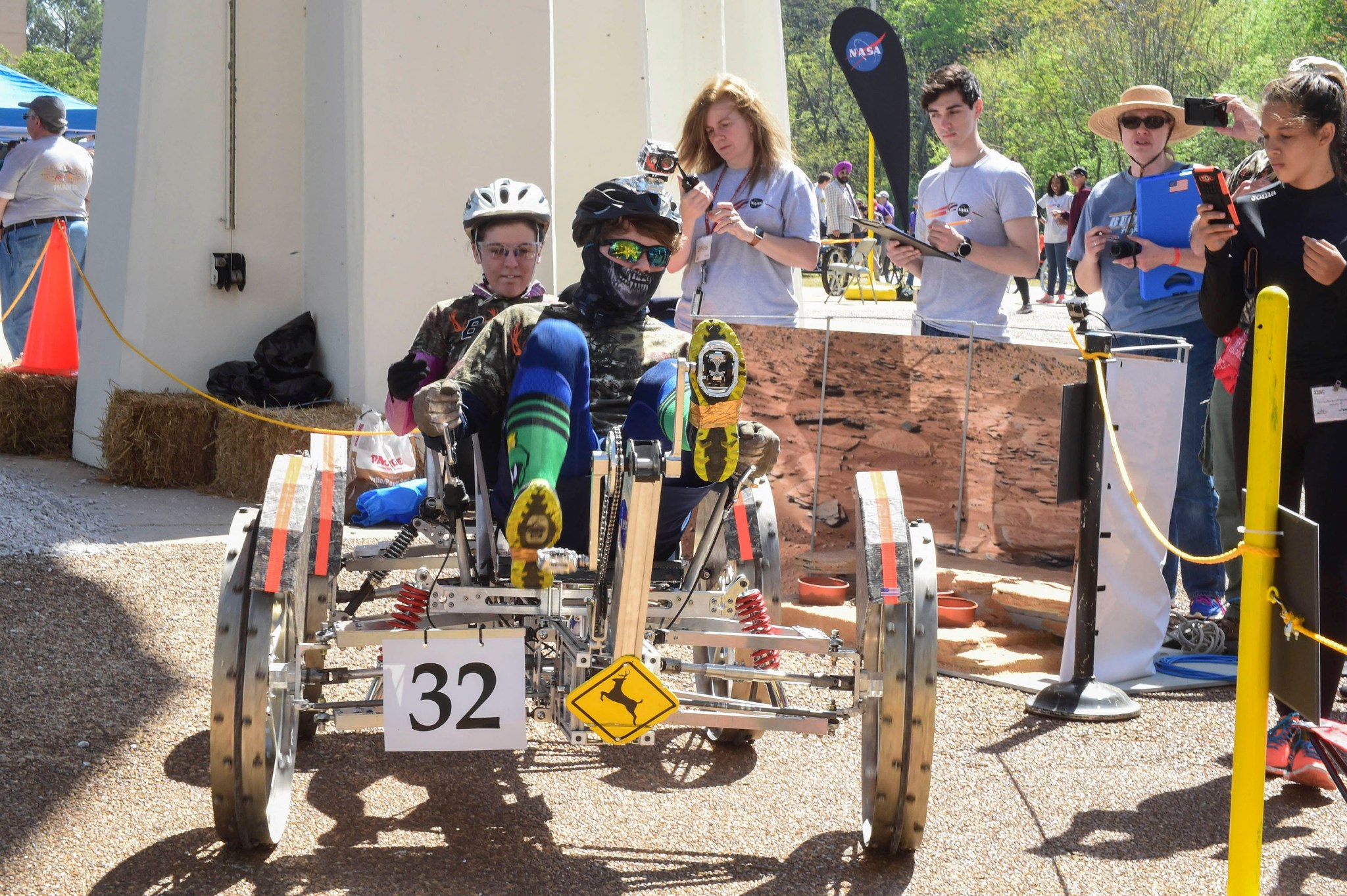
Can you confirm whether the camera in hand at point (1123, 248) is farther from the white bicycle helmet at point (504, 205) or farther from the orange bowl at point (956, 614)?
the white bicycle helmet at point (504, 205)

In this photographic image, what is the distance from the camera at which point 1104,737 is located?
4.38 meters

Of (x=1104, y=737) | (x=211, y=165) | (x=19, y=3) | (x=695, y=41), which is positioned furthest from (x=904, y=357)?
(x=19, y=3)

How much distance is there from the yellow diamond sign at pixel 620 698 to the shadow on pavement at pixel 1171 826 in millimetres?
1132

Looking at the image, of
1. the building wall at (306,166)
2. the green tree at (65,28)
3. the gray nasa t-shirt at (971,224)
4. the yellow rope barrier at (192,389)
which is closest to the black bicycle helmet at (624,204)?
the gray nasa t-shirt at (971,224)

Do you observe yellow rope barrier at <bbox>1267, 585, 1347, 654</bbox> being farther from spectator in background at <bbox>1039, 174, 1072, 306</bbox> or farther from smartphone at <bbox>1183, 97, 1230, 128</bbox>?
spectator in background at <bbox>1039, 174, 1072, 306</bbox>

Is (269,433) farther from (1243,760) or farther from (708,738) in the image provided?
(1243,760)

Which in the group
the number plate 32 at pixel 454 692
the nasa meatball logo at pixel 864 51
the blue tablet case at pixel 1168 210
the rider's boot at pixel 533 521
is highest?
the nasa meatball logo at pixel 864 51

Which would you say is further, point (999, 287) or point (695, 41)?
point (695, 41)

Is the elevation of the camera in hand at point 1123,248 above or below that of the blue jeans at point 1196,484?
above

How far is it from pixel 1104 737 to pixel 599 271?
85.6 inches

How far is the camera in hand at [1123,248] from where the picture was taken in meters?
5.27

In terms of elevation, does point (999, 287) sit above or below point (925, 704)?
above

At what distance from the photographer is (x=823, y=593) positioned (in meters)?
5.69

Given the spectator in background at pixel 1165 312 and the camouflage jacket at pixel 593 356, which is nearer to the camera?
the camouflage jacket at pixel 593 356
